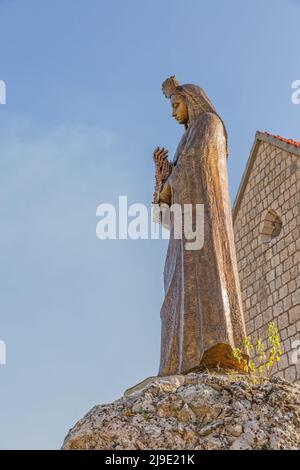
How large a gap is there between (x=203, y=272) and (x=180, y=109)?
159 centimetres

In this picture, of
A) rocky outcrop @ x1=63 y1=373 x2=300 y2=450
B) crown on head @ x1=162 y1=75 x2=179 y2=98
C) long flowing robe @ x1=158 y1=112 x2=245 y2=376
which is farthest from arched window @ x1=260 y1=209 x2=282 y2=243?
rocky outcrop @ x1=63 y1=373 x2=300 y2=450

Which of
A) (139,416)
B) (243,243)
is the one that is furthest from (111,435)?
(243,243)

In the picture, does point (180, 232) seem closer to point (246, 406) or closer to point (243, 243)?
point (246, 406)

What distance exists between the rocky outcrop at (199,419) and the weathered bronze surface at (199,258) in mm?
761

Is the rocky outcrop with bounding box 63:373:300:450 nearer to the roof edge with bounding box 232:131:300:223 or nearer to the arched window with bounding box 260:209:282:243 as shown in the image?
the arched window with bounding box 260:209:282:243

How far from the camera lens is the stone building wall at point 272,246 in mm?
10586

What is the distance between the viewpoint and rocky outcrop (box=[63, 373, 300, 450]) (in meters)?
3.33

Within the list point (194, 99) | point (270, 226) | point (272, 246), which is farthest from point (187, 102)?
point (270, 226)

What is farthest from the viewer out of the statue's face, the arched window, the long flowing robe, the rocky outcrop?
the arched window

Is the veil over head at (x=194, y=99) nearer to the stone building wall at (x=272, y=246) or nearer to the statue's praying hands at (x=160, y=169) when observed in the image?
the statue's praying hands at (x=160, y=169)

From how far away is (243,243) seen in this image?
12734mm

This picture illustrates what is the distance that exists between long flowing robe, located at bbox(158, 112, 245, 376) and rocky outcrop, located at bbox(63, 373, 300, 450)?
0.74m
